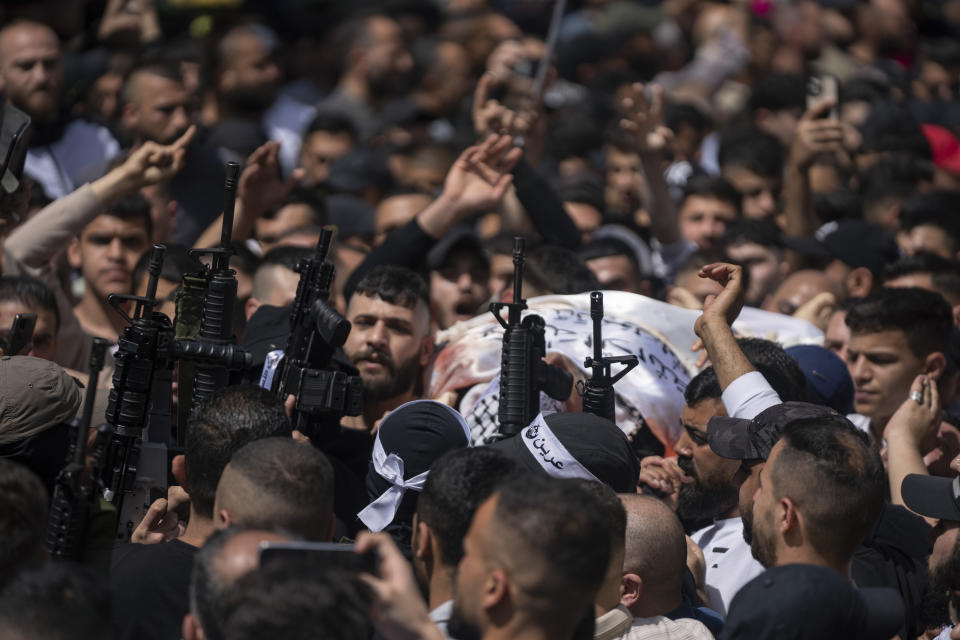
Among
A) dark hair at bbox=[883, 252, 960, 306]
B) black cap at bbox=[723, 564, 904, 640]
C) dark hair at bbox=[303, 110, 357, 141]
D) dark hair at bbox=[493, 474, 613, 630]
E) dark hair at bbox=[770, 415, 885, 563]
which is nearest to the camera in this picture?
dark hair at bbox=[493, 474, 613, 630]

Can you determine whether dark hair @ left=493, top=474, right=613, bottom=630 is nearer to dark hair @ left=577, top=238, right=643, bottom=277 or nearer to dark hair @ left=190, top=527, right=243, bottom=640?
dark hair @ left=190, top=527, right=243, bottom=640

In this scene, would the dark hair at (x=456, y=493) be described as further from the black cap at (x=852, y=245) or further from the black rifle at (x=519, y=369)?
the black cap at (x=852, y=245)

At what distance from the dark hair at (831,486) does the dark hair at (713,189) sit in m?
5.31

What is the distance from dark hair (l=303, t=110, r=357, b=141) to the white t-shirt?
233 inches

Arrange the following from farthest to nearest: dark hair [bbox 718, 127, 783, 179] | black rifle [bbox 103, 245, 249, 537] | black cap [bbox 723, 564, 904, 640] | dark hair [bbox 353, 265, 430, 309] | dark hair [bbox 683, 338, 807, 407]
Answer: dark hair [bbox 718, 127, 783, 179], dark hair [bbox 353, 265, 430, 309], dark hair [bbox 683, 338, 807, 407], black rifle [bbox 103, 245, 249, 537], black cap [bbox 723, 564, 904, 640]

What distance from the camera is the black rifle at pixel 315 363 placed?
4.57 m

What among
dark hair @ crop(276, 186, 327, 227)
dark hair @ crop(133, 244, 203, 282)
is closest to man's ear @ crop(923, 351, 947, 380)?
dark hair @ crop(133, 244, 203, 282)

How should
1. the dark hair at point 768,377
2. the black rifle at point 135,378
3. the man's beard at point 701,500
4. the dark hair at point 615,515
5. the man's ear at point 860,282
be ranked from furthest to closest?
the man's ear at point 860,282 → the dark hair at point 768,377 → the man's beard at point 701,500 → the black rifle at point 135,378 → the dark hair at point 615,515

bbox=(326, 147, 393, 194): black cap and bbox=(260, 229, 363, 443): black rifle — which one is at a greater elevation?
bbox=(260, 229, 363, 443): black rifle

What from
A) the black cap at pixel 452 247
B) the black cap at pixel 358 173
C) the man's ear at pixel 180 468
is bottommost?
the black cap at pixel 358 173

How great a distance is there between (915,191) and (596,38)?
479 centimetres

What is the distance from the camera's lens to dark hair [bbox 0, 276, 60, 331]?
5.36m

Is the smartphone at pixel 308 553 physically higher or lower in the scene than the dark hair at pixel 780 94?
higher

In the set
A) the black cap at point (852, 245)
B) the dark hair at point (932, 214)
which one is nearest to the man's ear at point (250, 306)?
the black cap at point (852, 245)
